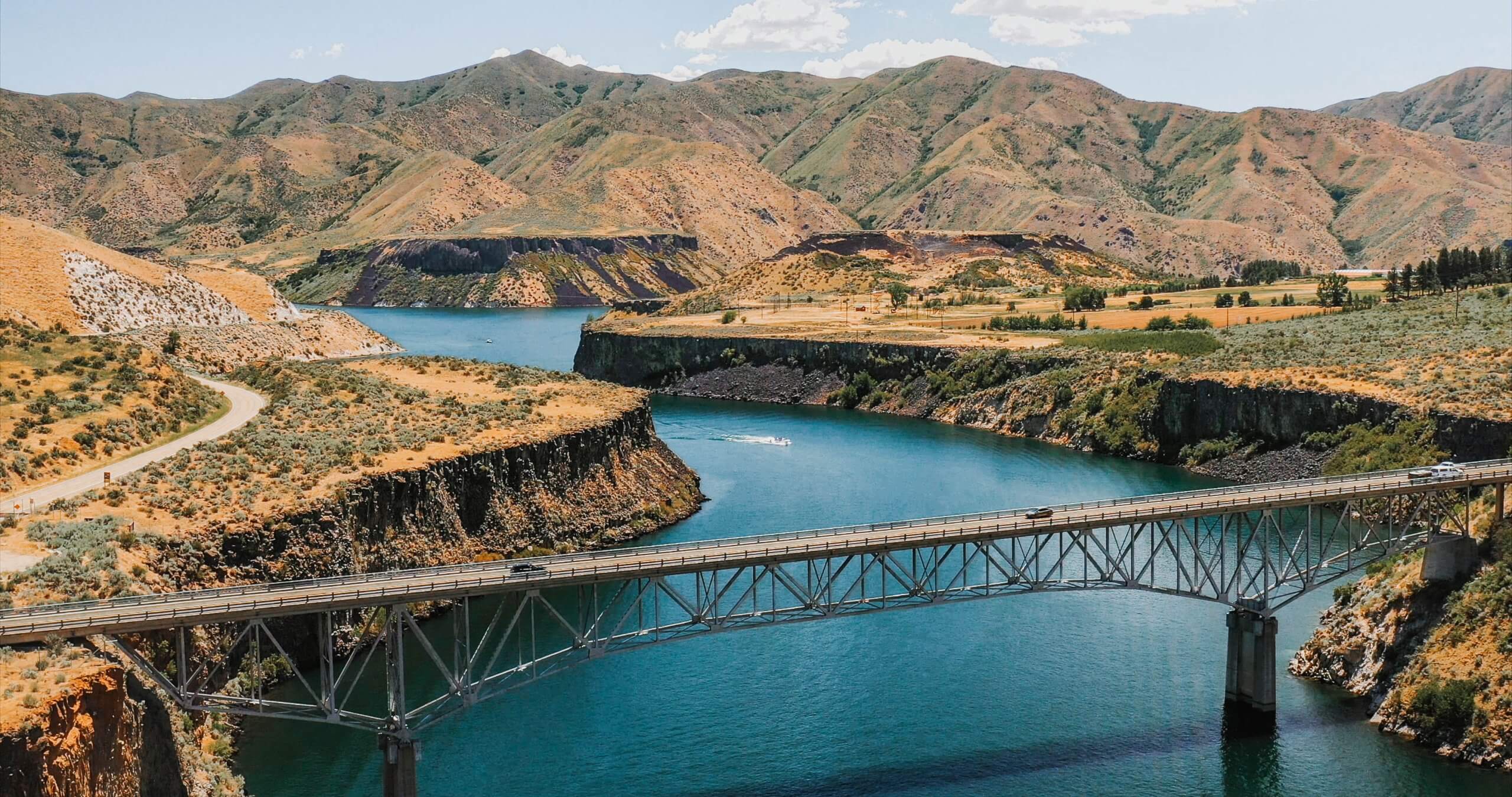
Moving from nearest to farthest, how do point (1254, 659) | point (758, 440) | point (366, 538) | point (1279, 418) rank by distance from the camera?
1. point (1254, 659)
2. point (366, 538)
3. point (1279, 418)
4. point (758, 440)

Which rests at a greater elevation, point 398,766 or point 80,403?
point 80,403

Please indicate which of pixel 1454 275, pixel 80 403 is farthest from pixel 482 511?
pixel 1454 275

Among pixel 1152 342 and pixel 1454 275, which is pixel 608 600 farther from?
pixel 1454 275

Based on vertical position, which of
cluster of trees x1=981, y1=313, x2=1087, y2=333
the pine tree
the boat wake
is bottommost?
the boat wake

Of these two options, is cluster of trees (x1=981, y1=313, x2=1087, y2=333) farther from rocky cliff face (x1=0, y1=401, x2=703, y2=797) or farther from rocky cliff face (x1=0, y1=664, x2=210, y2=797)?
rocky cliff face (x1=0, y1=664, x2=210, y2=797)

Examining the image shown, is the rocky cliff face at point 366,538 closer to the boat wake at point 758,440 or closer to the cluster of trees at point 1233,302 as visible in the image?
the boat wake at point 758,440

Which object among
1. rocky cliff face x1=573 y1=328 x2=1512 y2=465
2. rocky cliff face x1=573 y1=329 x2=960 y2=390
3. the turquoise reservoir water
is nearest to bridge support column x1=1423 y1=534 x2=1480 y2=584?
the turquoise reservoir water

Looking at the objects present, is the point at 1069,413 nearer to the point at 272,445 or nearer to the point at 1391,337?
the point at 1391,337
